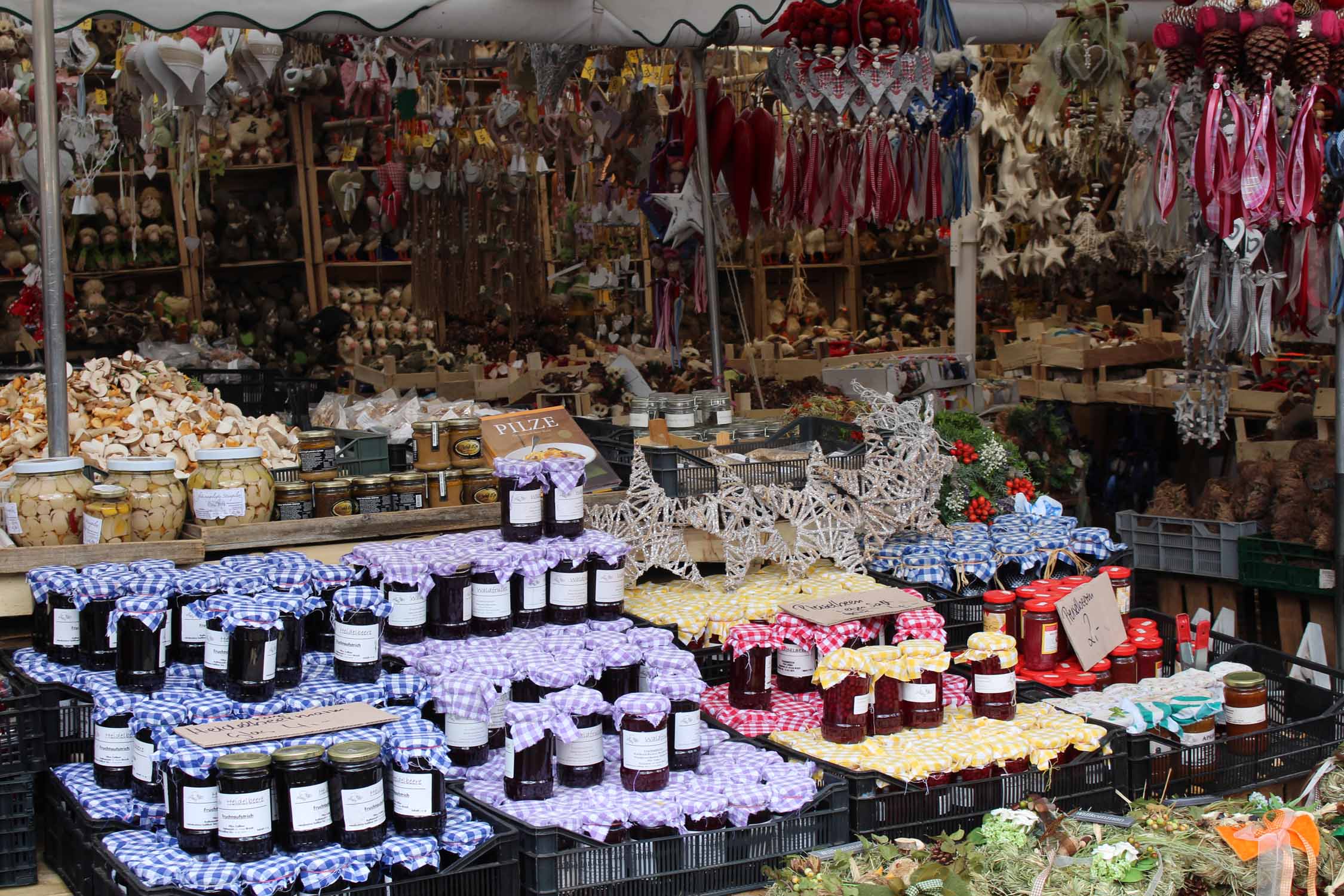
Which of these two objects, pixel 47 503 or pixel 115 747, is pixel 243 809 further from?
pixel 47 503

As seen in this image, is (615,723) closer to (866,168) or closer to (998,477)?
(998,477)

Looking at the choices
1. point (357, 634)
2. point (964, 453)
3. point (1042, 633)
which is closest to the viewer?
point (357, 634)

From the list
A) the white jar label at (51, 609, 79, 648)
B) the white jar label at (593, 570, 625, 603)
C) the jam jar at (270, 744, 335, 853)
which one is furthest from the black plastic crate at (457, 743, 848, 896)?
the white jar label at (51, 609, 79, 648)

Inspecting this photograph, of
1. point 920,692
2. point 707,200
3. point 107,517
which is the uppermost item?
point 707,200

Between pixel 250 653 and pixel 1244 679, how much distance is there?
205cm

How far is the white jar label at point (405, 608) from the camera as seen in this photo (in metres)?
2.95

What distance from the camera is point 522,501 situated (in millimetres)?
3178

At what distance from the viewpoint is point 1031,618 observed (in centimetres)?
344

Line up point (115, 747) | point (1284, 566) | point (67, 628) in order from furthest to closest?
point (1284, 566), point (67, 628), point (115, 747)

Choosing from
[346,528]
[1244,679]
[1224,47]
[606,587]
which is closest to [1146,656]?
[1244,679]

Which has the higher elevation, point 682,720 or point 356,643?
point 356,643

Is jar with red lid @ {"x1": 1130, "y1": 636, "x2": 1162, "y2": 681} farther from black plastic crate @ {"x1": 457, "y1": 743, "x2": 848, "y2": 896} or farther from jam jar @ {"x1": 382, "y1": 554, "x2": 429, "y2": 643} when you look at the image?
jam jar @ {"x1": 382, "y1": 554, "x2": 429, "y2": 643}

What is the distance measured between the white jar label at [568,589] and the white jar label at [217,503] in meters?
0.76

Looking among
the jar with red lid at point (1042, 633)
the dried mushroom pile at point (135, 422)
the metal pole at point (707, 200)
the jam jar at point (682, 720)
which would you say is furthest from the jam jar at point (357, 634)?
the metal pole at point (707, 200)
